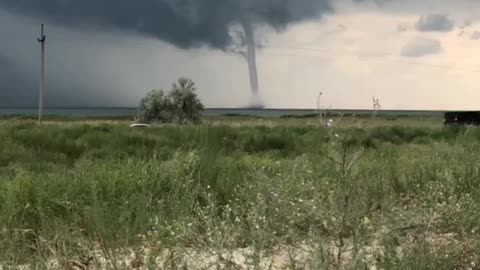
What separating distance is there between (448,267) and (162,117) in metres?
73.9

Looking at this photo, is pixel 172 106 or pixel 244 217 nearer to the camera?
pixel 244 217

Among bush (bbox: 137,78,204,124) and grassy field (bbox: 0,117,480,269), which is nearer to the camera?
grassy field (bbox: 0,117,480,269)

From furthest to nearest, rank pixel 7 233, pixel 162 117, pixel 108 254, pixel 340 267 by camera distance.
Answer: pixel 162 117
pixel 7 233
pixel 108 254
pixel 340 267

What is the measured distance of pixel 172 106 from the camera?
7869 centimetres

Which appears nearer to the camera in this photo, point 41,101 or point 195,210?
point 195,210

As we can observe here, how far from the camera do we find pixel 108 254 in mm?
4898

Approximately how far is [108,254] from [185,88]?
2980 inches

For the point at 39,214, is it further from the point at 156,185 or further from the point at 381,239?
the point at 381,239

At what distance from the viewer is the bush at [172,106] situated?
255 ft

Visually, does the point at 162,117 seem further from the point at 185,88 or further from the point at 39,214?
the point at 39,214

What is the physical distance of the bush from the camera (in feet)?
255

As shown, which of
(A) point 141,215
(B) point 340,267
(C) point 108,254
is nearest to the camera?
(B) point 340,267

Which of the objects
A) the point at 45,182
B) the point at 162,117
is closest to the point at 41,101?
the point at 162,117

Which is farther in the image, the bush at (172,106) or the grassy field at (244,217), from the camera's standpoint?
the bush at (172,106)
